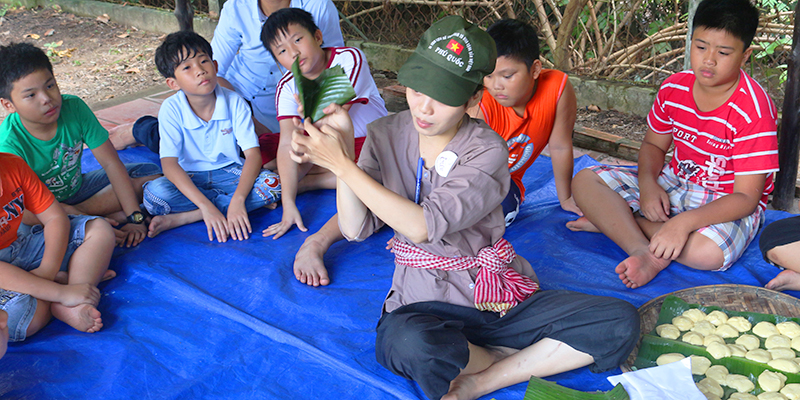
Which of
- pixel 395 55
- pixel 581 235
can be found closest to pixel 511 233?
pixel 581 235

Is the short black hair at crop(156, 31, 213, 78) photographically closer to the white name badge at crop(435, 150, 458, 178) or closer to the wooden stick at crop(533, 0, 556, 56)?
the white name badge at crop(435, 150, 458, 178)

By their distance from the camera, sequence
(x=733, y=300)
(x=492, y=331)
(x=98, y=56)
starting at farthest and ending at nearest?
(x=98, y=56)
(x=733, y=300)
(x=492, y=331)

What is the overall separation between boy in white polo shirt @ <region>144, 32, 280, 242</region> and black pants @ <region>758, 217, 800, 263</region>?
1848mm

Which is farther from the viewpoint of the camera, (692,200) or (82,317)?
(692,200)

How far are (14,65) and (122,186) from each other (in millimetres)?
590

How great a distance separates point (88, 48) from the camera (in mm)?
A: 5500

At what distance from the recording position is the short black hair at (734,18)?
5.54ft

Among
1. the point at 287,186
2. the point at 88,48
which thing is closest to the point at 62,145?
the point at 287,186

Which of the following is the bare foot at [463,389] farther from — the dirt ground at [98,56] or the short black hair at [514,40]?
the dirt ground at [98,56]

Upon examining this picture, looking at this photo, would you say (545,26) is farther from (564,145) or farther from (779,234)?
(779,234)

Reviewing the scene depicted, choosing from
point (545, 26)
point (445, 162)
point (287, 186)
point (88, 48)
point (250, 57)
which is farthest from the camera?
point (88, 48)

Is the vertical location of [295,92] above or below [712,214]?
above

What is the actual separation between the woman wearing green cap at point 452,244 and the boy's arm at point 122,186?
120cm

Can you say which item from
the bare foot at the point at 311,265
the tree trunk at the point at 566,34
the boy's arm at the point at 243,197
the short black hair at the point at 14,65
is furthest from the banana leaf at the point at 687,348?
the tree trunk at the point at 566,34
